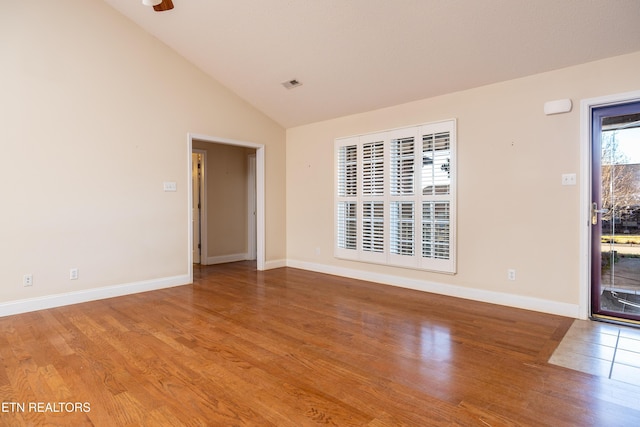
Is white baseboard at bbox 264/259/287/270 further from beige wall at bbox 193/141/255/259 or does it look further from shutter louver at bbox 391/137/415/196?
shutter louver at bbox 391/137/415/196

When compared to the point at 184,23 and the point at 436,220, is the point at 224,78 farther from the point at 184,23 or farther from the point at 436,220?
the point at 436,220

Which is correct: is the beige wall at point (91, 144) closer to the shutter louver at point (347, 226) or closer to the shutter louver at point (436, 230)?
the shutter louver at point (347, 226)

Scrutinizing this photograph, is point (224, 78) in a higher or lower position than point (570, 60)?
higher

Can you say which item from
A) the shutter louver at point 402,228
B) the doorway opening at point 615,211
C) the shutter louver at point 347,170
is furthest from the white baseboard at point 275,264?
the doorway opening at point 615,211

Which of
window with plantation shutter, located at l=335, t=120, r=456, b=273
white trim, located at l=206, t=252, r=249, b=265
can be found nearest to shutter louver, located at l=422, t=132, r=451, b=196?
window with plantation shutter, located at l=335, t=120, r=456, b=273

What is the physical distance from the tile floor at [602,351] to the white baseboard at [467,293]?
26 centimetres

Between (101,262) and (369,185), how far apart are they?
3703 mm

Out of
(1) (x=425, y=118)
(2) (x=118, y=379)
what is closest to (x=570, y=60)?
(1) (x=425, y=118)

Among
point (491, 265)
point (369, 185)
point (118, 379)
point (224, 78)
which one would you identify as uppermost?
point (224, 78)

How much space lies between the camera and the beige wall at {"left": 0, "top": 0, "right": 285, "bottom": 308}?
140 inches

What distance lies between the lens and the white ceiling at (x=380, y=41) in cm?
299

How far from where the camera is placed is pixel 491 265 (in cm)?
394

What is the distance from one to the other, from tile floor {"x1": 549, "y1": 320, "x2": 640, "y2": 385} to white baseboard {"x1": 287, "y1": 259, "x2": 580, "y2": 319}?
0.85 ft

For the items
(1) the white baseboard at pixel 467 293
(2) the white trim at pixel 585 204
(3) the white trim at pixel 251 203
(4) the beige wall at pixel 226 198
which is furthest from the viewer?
(3) the white trim at pixel 251 203
